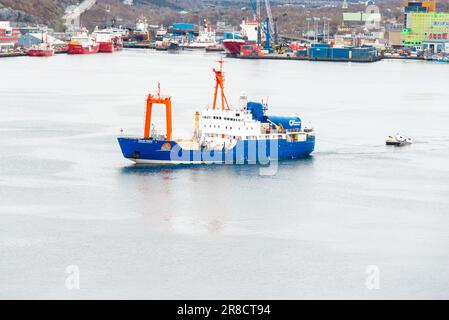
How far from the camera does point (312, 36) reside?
5372 cm

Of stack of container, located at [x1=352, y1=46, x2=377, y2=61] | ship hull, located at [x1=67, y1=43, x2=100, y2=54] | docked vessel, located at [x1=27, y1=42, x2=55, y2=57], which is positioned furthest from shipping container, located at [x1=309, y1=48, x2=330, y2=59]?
docked vessel, located at [x1=27, y1=42, x2=55, y2=57]

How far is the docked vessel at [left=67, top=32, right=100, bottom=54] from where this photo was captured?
43094mm

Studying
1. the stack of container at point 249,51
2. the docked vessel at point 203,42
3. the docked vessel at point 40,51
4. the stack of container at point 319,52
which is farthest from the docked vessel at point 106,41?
the stack of container at point 319,52

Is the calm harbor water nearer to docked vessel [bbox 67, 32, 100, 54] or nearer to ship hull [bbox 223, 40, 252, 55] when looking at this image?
docked vessel [bbox 67, 32, 100, 54]

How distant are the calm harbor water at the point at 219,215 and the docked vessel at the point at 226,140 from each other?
0.24m

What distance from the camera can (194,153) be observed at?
13031 mm

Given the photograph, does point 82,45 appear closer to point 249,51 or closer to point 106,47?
point 106,47

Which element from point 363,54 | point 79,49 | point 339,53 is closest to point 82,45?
point 79,49

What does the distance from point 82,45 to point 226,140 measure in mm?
30834

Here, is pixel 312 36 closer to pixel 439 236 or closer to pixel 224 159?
pixel 224 159

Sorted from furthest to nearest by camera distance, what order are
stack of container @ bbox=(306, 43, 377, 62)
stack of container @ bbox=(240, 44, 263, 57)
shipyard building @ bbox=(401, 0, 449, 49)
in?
shipyard building @ bbox=(401, 0, 449, 49)
stack of container @ bbox=(240, 44, 263, 57)
stack of container @ bbox=(306, 43, 377, 62)

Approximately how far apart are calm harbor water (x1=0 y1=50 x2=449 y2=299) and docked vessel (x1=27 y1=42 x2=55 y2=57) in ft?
67.1

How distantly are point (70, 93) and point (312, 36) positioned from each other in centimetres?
3201

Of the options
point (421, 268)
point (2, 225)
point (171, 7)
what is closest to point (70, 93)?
point (2, 225)
